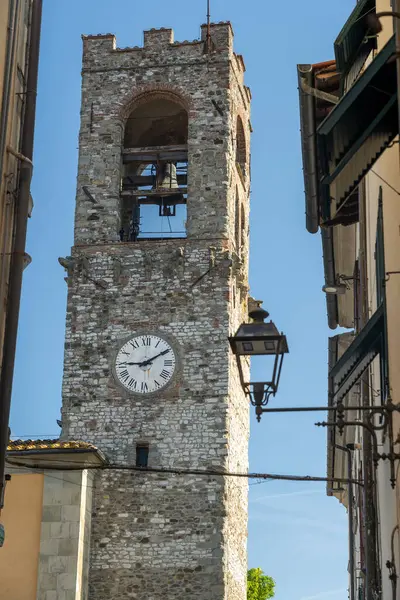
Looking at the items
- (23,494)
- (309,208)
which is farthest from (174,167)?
(309,208)

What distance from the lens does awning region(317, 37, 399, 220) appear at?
22.4 ft

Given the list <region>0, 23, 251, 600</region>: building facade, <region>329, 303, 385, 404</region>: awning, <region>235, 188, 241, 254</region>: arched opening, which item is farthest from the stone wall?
<region>329, 303, 385, 404</region>: awning

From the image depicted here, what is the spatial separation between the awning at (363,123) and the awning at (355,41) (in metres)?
1.99

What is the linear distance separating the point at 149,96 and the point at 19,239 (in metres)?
17.2

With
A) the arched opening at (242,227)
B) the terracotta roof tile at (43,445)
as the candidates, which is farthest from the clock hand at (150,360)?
the arched opening at (242,227)

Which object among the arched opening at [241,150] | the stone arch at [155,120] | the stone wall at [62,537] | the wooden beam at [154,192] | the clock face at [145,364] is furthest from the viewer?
the arched opening at [241,150]

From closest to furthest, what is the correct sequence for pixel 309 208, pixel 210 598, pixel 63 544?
pixel 309 208 → pixel 63 544 → pixel 210 598

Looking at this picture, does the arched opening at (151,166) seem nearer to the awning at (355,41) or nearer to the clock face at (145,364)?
the clock face at (145,364)

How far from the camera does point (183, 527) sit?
22078mm

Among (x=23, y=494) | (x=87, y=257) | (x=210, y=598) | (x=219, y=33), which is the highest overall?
(x=219, y=33)

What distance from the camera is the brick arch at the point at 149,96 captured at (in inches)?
1022

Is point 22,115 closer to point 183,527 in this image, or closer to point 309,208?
point 309,208

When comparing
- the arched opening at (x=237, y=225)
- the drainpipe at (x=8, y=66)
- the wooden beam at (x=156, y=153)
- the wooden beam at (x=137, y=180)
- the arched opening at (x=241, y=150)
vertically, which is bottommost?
the drainpipe at (x=8, y=66)

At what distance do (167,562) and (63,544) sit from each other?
272 centimetres
